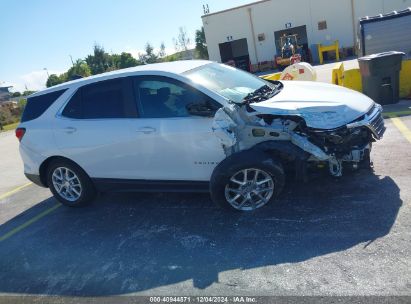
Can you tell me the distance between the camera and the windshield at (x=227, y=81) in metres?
4.73

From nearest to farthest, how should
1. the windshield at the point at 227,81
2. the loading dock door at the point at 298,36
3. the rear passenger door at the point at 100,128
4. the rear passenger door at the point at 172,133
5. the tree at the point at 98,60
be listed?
1. the rear passenger door at the point at 172,133
2. the windshield at the point at 227,81
3. the rear passenger door at the point at 100,128
4. the loading dock door at the point at 298,36
5. the tree at the point at 98,60

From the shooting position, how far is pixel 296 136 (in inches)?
169

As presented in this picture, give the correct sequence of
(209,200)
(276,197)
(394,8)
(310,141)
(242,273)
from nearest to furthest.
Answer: (242,273) < (310,141) < (276,197) < (209,200) < (394,8)

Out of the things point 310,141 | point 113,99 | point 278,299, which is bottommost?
point 278,299

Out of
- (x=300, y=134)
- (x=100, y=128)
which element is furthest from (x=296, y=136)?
(x=100, y=128)

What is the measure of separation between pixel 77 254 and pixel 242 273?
78.4 inches

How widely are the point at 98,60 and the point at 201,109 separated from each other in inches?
2675

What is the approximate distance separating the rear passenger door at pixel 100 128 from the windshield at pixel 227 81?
915 millimetres

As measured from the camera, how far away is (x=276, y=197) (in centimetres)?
462

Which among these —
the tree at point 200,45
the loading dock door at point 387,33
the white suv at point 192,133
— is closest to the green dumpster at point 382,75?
the loading dock door at point 387,33

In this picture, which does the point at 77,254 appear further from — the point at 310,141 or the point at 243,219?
the point at 310,141

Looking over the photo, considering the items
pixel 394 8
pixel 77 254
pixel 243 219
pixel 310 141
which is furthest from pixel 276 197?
pixel 394 8

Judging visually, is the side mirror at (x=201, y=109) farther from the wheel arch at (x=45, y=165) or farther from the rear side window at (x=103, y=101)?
the wheel arch at (x=45, y=165)

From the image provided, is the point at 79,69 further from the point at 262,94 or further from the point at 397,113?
the point at 262,94
